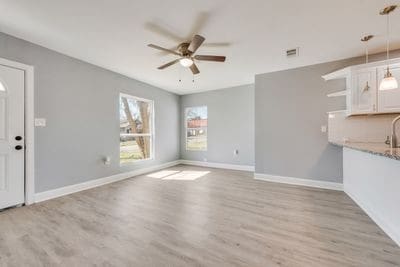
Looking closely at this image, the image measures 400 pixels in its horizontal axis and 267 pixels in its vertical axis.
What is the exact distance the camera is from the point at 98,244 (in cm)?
186

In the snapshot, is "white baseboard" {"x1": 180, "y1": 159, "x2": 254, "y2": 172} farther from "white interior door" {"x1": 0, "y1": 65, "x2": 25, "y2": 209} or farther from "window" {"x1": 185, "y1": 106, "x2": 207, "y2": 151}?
"white interior door" {"x1": 0, "y1": 65, "x2": 25, "y2": 209}

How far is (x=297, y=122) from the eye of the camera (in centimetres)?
396

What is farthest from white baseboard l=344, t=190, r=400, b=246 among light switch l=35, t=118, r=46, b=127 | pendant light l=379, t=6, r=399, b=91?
light switch l=35, t=118, r=46, b=127

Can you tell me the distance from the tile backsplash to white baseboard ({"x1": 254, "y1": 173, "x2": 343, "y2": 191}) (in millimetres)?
917

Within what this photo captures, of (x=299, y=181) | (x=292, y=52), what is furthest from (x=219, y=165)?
(x=292, y=52)

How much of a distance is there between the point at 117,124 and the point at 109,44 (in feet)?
6.43

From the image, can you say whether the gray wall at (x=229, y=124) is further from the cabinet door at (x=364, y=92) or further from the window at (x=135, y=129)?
the cabinet door at (x=364, y=92)

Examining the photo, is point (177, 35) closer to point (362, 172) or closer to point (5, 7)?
point (5, 7)

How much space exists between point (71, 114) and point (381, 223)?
5.03 meters

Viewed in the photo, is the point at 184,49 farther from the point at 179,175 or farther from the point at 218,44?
the point at 179,175

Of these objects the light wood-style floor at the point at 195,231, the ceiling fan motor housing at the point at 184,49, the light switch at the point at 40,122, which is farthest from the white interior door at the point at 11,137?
the ceiling fan motor housing at the point at 184,49

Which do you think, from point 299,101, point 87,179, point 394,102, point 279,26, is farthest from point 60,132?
point 394,102

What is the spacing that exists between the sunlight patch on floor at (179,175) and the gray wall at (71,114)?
0.71 meters

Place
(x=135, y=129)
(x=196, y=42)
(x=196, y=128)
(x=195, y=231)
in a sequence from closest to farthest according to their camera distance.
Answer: (x=195, y=231) < (x=196, y=42) < (x=135, y=129) < (x=196, y=128)
